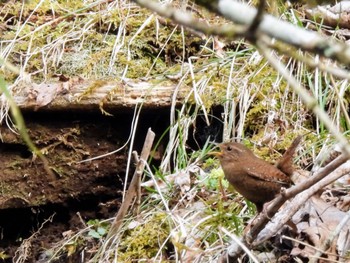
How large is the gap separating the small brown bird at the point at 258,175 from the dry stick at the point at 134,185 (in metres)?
0.35

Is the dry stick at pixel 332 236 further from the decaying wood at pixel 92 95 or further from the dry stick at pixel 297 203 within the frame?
the decaying wood at pixel 92 95

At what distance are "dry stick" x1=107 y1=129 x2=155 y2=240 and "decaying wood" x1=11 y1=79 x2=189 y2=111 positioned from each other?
23.3 inches

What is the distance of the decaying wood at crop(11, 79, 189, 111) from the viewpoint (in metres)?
3.62

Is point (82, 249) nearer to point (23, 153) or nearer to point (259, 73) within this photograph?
point (23, 153)

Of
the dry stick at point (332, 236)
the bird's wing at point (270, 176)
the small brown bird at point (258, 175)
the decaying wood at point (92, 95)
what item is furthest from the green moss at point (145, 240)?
the dry stick at point (332, 236)

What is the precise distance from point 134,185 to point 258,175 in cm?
67

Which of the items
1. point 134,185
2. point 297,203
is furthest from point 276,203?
point 134,185

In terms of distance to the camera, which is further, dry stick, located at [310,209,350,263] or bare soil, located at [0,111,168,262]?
bare soil, located at [0,111,168,262]

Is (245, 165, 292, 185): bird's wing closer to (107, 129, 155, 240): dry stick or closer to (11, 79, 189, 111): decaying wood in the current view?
(107, 129, 155, 240): dry stick

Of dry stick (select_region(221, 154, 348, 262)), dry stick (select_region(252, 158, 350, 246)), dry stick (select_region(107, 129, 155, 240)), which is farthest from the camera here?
dry stick (select_region(107, 129, 155, 240))

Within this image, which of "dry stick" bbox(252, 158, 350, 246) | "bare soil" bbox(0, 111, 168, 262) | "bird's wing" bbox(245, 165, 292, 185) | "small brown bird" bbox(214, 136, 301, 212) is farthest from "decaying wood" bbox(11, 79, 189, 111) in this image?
"dry stick" bbox(252, 158, 350, 246)

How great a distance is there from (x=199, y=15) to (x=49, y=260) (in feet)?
5.89

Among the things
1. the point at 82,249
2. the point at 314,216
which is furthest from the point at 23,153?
the point at 314,216

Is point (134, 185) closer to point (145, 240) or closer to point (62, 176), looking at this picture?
point (145, 240)
